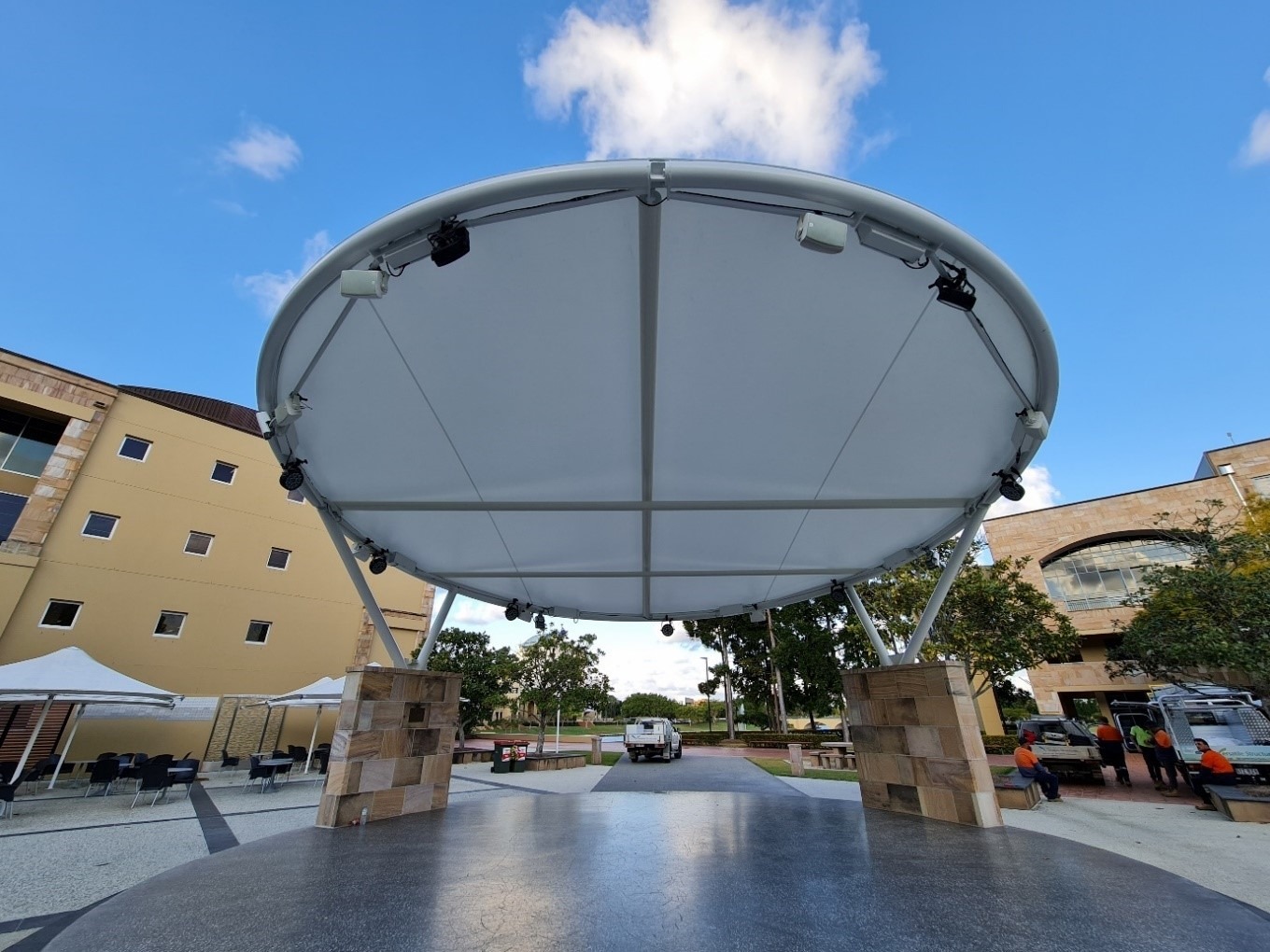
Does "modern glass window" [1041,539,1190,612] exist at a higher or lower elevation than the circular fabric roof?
higher

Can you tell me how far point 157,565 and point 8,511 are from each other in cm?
402

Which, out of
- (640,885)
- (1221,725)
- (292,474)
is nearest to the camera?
(640,885)

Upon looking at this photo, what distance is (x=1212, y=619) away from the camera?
12539 millimetres

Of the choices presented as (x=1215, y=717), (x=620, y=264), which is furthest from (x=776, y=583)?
(x=1215, y=717)

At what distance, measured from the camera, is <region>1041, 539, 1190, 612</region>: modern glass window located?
27047 millimetres

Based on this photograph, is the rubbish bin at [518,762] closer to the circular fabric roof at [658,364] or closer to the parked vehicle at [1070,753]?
the circular fabric roof at [658,364]

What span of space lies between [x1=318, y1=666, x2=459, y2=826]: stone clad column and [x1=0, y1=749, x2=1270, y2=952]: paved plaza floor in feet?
1.04

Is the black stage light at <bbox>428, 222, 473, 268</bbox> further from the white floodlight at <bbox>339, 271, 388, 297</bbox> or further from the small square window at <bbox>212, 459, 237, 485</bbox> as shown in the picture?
the small square window at <bbox>212, 459, 237, 485</bbox>

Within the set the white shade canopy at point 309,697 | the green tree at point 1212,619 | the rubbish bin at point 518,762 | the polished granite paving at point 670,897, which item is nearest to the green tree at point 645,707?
the rubbish bin at point 518,762

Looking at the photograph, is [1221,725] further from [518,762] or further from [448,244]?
[448,244]

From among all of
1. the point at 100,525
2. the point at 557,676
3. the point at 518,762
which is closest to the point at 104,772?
the point at 100,525

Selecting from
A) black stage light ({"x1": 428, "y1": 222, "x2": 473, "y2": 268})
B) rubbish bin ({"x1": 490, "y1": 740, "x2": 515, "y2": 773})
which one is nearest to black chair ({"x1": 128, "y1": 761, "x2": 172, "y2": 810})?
rubbish bin ({"x1": 490, "y1": 740, "x2": 515, "y2": 773})

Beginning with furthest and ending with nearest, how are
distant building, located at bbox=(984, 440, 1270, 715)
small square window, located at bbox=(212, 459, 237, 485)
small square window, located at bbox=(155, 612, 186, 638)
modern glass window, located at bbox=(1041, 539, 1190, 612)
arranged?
modern glass window, located at bbox=(1041, 539, 1190, 612)
distant building, located at bbox=(984, 440, 1270, 715)
small square window, located at bbox=(212, 459, 237, 485)
small square window, located at bbox=(155, 612, 186, 638)

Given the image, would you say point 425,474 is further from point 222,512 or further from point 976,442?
point 222,512
